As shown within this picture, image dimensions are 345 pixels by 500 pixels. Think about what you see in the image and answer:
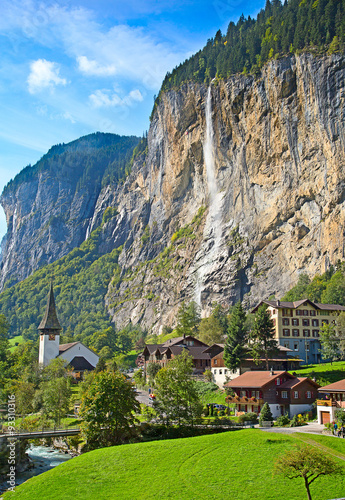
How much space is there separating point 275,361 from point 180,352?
1880 centimetres

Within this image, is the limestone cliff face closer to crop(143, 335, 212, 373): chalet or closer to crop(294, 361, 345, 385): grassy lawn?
crop(143, 335, 212, 373): chalet

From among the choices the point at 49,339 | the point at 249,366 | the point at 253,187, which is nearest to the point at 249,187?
the point at 253,187

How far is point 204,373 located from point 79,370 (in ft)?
102

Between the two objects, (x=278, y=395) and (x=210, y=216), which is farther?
(x=210, y=216)

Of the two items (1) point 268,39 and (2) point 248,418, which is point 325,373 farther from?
(1) point 268,39

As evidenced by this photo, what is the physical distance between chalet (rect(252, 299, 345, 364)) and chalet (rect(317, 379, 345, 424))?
35688 millimetres

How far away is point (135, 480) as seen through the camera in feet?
114

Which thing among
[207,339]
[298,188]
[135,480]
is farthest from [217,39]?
[135,480]

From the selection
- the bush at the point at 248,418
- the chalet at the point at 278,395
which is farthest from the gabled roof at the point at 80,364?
the bush at the point at 248,418

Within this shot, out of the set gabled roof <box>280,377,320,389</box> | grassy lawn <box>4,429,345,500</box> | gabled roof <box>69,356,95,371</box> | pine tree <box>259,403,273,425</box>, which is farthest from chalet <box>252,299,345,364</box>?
grassy lawn <box>4,429,345,500</box>

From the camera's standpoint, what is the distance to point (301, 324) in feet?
298

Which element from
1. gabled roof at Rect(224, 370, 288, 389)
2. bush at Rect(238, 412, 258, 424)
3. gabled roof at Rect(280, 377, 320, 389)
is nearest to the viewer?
bush at Rect(238, 412, 258, 424)

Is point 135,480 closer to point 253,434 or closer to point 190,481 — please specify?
point 190,481

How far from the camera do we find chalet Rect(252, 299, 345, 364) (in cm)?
8869
